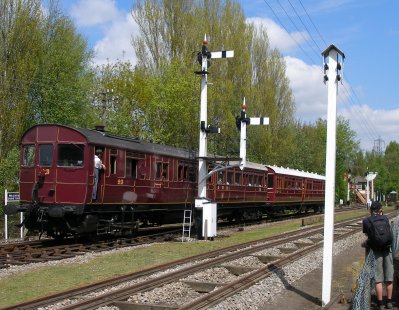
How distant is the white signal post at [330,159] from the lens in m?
8.48

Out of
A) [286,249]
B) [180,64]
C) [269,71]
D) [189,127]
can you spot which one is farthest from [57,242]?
[269,71]

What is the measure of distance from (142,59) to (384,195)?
245 feet

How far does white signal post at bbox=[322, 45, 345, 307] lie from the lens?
8477mm

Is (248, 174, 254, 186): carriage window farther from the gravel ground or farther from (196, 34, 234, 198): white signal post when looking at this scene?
the gravel ground

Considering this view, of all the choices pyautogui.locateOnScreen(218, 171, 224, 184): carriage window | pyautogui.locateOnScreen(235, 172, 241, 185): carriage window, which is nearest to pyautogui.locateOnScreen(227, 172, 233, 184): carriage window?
pyautogui.locateOnScreen(235, 172, 241, 185): carriage window

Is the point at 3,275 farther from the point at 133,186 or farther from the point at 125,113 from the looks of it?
the point at 125,113

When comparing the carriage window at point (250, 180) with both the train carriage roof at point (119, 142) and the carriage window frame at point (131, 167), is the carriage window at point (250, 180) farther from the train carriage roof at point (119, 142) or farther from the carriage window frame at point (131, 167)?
the carriage window frame at point (131, 167)

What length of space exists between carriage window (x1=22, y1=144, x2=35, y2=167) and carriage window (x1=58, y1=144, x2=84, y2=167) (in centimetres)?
112

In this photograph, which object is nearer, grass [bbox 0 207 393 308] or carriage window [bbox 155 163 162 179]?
grass [bbox 0 207 393 308]

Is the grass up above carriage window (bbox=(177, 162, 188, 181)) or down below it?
below

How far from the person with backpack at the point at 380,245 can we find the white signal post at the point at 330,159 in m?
0.61

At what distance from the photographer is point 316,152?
6606cm

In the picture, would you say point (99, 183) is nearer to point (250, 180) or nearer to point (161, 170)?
point (161, 170)

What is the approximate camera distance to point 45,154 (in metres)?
16.7
